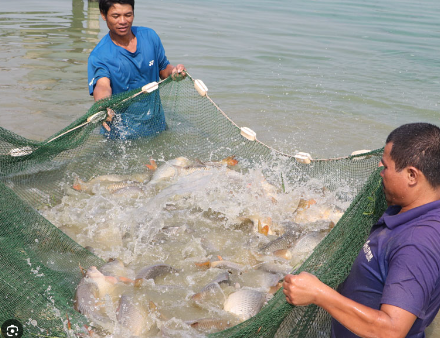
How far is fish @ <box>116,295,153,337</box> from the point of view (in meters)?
3.19

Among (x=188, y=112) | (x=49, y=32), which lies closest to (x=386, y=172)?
(x=188, y=112)

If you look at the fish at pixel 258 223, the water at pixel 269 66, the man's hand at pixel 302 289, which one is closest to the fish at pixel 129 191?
the fish at pixel 258 223

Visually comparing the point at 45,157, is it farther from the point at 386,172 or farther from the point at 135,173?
the point at 386,172

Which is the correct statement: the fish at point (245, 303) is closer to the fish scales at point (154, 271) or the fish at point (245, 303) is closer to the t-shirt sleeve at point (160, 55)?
the fish scales at point (154, 271)

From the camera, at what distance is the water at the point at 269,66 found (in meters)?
8.02

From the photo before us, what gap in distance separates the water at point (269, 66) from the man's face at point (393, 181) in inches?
189

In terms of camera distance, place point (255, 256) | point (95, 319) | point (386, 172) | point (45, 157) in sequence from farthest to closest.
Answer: point (45, 157) < point (255, 256) < point (95, 319) < point (386, 172)

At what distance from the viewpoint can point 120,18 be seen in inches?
203

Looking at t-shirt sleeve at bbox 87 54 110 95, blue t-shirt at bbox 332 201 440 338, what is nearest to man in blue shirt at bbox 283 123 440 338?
blue t-shirt at bbox 332 201 440 338

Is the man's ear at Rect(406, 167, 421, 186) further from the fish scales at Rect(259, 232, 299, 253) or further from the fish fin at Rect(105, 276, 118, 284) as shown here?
the fish fin at Rect(105, 276, 118, 284)

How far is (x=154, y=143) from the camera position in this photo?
5.82 m

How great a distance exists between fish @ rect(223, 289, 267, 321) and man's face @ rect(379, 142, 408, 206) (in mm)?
1476

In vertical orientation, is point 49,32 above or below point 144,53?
below

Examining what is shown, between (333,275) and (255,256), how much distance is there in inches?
70.6
